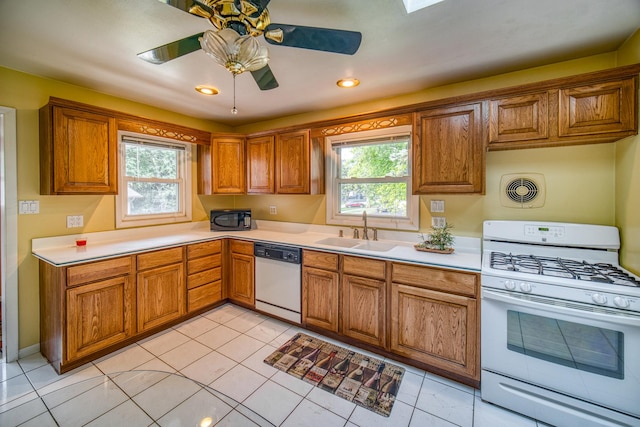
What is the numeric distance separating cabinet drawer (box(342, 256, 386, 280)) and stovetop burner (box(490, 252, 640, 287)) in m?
0.80

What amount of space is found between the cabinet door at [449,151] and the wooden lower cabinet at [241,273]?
1971mm


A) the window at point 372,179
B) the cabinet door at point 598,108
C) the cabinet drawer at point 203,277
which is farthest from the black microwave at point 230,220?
the cabinet door at point 598,108

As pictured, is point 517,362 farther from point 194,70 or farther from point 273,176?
point 194,70

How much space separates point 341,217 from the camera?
3182 millimetres

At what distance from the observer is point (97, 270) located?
2195mm

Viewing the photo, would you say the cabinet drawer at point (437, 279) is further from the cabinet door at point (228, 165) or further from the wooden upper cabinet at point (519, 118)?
the cabinet door at point (228, 165)

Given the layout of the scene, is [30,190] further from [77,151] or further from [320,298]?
[320,298]

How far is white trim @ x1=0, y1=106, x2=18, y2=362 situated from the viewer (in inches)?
85.0

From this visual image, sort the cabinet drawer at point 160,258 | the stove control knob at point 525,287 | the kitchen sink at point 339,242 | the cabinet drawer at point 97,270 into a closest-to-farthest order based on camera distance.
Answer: the stove control knob at point 525,287 < the cabinet drawer at point 97,270 < the cabinet drawer at point 160,258 < the kitchen sink at point 339,242

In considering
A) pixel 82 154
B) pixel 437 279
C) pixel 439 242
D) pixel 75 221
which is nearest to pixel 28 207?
pixel 75 221

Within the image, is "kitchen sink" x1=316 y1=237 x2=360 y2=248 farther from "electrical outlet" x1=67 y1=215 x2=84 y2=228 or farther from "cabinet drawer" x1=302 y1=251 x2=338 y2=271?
"electrical outlet" x1=67 y1=215 x2=84 y2=228

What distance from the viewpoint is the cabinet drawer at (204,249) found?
114 inches

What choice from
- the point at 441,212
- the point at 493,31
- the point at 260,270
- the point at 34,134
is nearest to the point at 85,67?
the point at 34,134

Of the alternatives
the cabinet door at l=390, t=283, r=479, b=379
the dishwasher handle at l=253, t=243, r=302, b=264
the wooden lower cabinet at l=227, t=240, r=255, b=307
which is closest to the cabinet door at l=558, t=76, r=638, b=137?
the cabinet door at l=390, t=283, r=479, b=379
